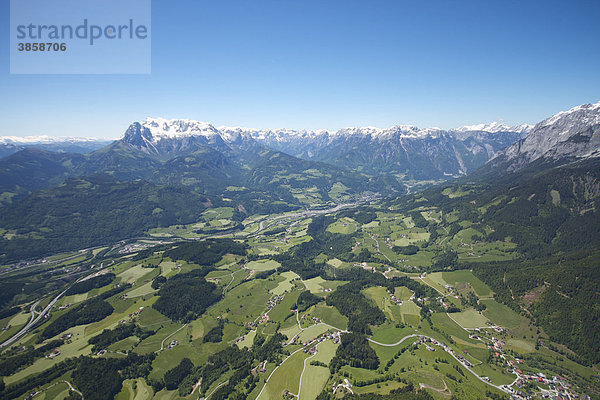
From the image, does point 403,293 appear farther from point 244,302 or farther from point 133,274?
point 133,274

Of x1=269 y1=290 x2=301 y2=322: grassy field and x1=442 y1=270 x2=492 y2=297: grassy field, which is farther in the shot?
x1=442 y1=270 x2=492 y2=297: grassy field

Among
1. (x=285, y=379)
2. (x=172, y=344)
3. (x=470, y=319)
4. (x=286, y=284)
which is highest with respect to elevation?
(x=286, y=284)

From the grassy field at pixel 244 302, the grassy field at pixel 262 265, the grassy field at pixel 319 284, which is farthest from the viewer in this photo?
the grassy field at pixel 262 265

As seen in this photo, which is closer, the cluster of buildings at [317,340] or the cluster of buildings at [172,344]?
the cluster of buildings at [317,340]

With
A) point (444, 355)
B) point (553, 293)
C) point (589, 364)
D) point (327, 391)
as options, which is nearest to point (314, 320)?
point (327, 391)

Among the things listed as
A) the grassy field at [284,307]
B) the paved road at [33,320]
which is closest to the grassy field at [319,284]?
the grassy field at [284,307]

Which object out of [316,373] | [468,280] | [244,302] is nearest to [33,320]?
[244,302]

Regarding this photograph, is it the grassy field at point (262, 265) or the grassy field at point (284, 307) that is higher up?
the grassy field at point (262, 265)

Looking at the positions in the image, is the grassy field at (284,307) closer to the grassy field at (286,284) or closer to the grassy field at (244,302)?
the grassy field at (286,284)

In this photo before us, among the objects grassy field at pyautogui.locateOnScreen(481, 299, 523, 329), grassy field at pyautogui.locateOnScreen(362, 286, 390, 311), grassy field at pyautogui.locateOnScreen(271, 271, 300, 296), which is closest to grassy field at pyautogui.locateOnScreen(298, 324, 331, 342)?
grassy field at pyautogui.locateOnScreen(362, 286, 390, 311)

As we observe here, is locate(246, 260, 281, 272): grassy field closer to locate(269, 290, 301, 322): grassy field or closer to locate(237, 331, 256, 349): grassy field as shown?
locate(269, 290, 301, 322): grassy field

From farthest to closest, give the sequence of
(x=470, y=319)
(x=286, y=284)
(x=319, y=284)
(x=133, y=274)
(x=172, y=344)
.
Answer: (x=133, y=274), (x=286, y=284), (x=319, y=284), (x=470, y=319), (x=172, y=344)
